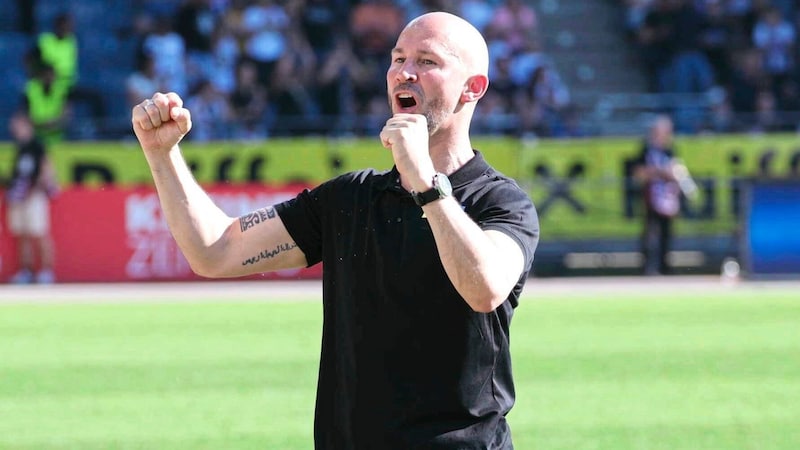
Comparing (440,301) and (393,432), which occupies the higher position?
(440,301)

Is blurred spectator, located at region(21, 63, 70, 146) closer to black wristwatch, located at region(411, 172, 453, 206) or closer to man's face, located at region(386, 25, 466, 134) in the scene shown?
man's face, located at region(386, 25, 466, 134)

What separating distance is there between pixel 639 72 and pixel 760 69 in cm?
267

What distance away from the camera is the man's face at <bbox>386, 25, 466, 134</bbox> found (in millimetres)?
4047

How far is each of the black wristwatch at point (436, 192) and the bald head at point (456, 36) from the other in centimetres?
45

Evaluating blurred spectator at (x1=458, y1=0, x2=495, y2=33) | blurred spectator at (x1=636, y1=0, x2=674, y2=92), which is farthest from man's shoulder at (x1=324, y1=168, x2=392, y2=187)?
blurred spectator at (x1=636, y1=0, x2=674, y2=92)

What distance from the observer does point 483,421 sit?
4.07m

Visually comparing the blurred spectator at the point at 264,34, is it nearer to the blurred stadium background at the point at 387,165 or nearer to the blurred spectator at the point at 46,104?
the blurred stadium background at the point at 387,165

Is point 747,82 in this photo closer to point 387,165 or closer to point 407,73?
point 387,165

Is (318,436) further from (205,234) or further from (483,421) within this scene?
(205,234)

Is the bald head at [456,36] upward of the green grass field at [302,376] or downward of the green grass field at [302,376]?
upward

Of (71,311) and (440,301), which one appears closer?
(440,301)

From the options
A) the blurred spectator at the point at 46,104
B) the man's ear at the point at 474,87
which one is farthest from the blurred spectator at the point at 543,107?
the man's ear at the point at 474,87


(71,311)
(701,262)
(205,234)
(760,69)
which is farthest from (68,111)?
(205,234)

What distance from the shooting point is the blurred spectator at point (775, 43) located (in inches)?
1014
